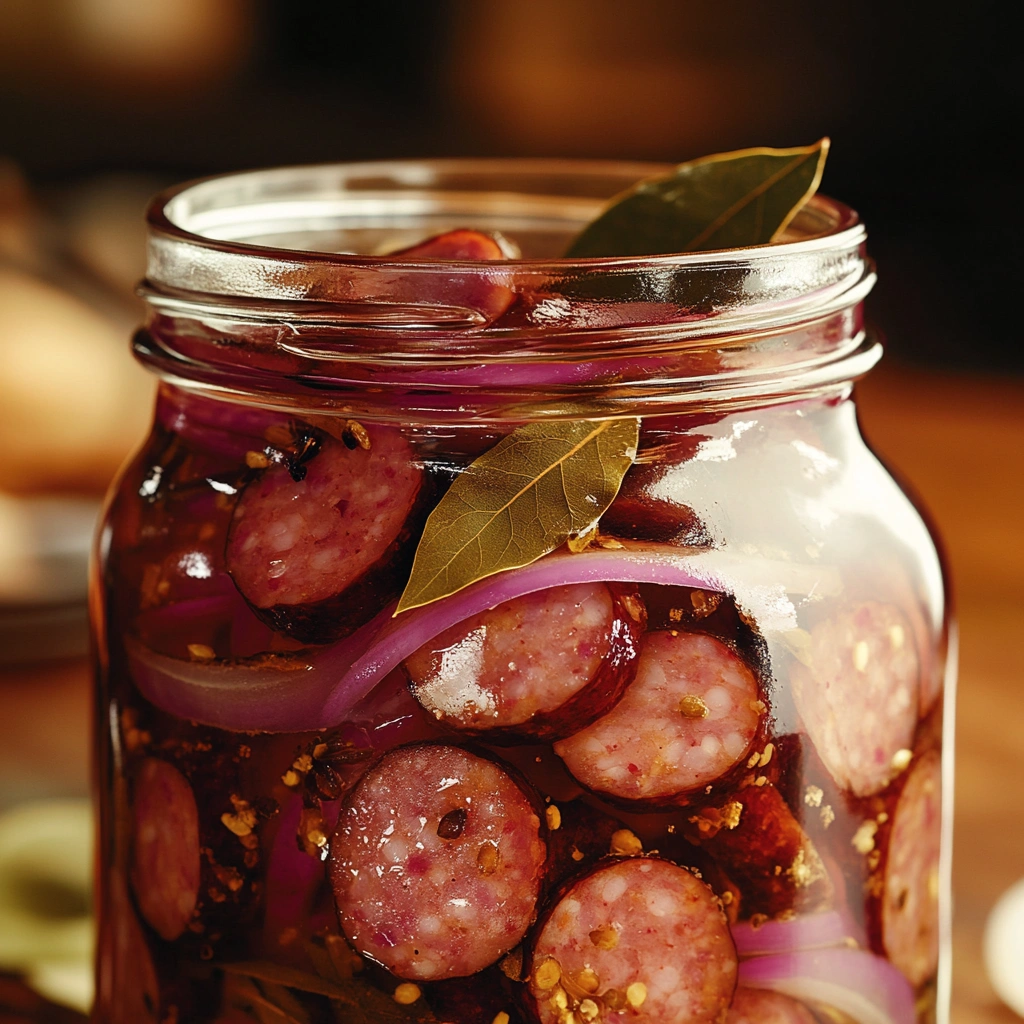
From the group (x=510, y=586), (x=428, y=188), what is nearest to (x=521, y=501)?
(x=510, y=586)

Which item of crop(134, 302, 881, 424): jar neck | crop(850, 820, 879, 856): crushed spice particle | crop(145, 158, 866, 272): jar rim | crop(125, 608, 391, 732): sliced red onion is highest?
crop(145, 158, 866, 272): jar rim

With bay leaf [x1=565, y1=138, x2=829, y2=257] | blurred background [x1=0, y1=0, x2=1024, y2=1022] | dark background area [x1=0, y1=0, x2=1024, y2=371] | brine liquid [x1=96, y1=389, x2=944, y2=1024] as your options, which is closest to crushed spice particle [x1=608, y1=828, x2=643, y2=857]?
brine liquid [x1=96, y1=389, x2=944, y2=1024]

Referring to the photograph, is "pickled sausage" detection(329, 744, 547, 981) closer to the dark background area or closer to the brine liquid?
the brine liquid

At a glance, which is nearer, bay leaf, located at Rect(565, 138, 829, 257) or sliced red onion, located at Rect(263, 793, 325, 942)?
sliced red onion, located at Rect(263, 793, 325, 942)

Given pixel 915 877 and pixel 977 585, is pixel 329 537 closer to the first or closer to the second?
pixel 915 877

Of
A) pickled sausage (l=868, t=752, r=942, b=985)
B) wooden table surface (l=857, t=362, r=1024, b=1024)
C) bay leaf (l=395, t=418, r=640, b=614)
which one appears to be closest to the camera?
bay leaf (l=395, t=418, r=640, b=614)

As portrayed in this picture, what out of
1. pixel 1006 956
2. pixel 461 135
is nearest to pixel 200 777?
pixel 1006 956

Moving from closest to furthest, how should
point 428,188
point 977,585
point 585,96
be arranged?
1. point 428,188
2. point 977,585
3. point 585,96

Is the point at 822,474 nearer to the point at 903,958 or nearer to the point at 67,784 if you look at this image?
the point at 903,958
